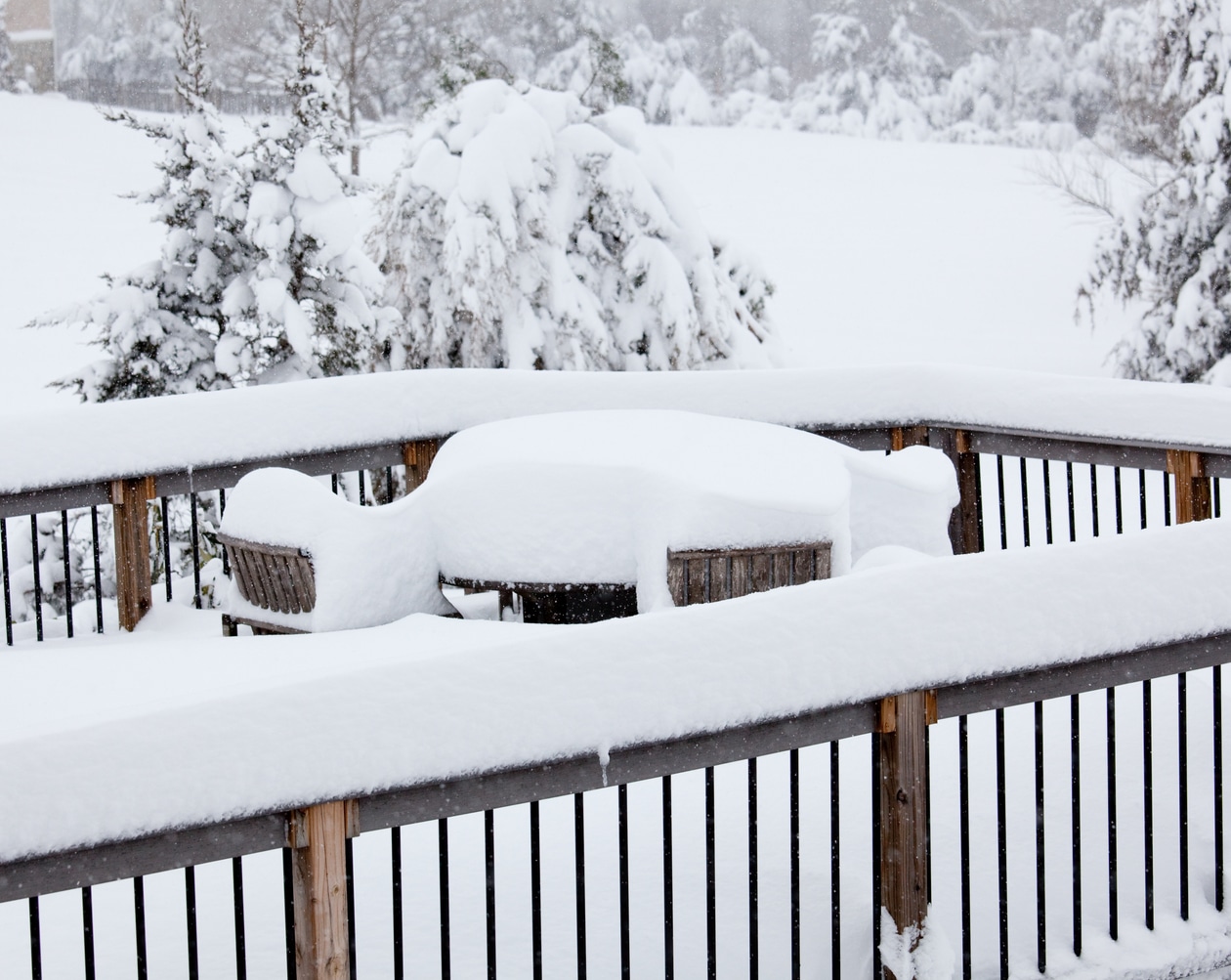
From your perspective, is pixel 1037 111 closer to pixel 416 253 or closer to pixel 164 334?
pixel 416 253

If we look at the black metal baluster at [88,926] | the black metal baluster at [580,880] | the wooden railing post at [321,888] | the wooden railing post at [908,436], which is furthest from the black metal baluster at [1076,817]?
the wooden railing post at [908,436]

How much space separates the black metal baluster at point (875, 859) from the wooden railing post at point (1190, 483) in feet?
9.13

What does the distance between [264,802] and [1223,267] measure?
46.4 ft

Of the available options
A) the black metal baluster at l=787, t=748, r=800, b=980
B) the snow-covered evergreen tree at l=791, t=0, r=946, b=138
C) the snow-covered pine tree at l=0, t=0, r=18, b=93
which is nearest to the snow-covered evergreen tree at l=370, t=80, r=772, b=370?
the black metal baluster at l=787, t=748, r=800, b=980

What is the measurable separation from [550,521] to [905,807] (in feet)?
7.38

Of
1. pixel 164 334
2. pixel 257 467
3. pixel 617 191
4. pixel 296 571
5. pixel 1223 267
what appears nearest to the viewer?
pixel 296 571

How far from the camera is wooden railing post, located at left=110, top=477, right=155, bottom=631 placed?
5184mm

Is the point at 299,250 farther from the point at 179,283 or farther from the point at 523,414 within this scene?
the point at 523,414

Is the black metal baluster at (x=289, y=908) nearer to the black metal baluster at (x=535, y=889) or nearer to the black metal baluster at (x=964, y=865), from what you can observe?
the black metal baluster at (x=535, y=889)

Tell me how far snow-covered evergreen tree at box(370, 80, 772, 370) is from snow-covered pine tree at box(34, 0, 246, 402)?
1.79 meters

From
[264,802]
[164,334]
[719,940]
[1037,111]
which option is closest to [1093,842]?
[719,940]

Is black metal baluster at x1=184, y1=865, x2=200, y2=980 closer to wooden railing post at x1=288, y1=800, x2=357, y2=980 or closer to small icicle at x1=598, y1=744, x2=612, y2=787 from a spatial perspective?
wooden railing post at x1=288, y1=800, x2=357, y2=980

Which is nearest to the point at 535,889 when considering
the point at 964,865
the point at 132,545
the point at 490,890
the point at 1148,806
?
the point at 490,890

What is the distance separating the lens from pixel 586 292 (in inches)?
443
